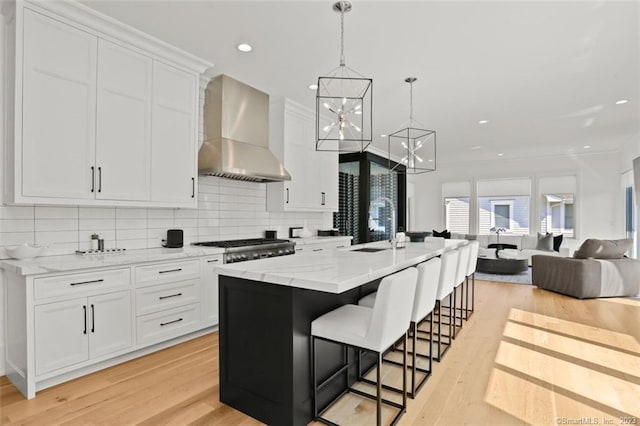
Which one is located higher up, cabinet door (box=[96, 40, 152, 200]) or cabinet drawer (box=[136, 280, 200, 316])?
cabinet door (box=[96, 40, 152, 200])

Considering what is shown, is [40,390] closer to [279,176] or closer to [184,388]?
[184,388]

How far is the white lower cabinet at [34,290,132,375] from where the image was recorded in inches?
89.9

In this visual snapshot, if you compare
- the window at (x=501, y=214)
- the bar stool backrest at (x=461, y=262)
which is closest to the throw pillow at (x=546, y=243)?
the window at (x=501, y=214)

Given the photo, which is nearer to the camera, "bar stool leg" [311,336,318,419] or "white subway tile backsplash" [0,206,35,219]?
"bar stool leg" [311,336,318,419]

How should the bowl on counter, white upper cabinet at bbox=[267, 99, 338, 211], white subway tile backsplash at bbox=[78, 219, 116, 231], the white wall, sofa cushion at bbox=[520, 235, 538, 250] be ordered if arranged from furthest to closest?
sofa cushion at bbox=[520, 235, 538, 250] < the white wall < white upper cabinet at bbox=[267, 99, 338, 211] < white subway tile backsplash at bbox=[78, 219, 116, 231] < the bowl on counter

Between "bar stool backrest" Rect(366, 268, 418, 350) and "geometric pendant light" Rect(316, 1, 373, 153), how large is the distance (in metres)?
0.98

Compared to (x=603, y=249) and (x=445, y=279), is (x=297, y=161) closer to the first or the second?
(x=445, y=279)

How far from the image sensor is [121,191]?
291 cm

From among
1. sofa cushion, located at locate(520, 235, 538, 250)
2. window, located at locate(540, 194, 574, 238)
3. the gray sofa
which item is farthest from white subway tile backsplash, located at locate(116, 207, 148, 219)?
window, located at locate(540, 194, 574, 238)

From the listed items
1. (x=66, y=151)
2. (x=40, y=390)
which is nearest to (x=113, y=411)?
(x=40, y=390)

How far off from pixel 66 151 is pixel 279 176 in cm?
219

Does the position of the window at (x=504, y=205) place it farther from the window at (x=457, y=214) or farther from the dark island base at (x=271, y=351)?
the dark island base at (x=271, y=351)

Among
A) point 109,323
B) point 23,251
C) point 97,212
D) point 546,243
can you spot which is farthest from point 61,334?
point 546,243

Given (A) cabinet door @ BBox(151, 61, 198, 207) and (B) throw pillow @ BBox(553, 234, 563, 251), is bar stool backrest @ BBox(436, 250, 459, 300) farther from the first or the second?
(B) throw pillow @ BBox(553, 234, 563, 251)
